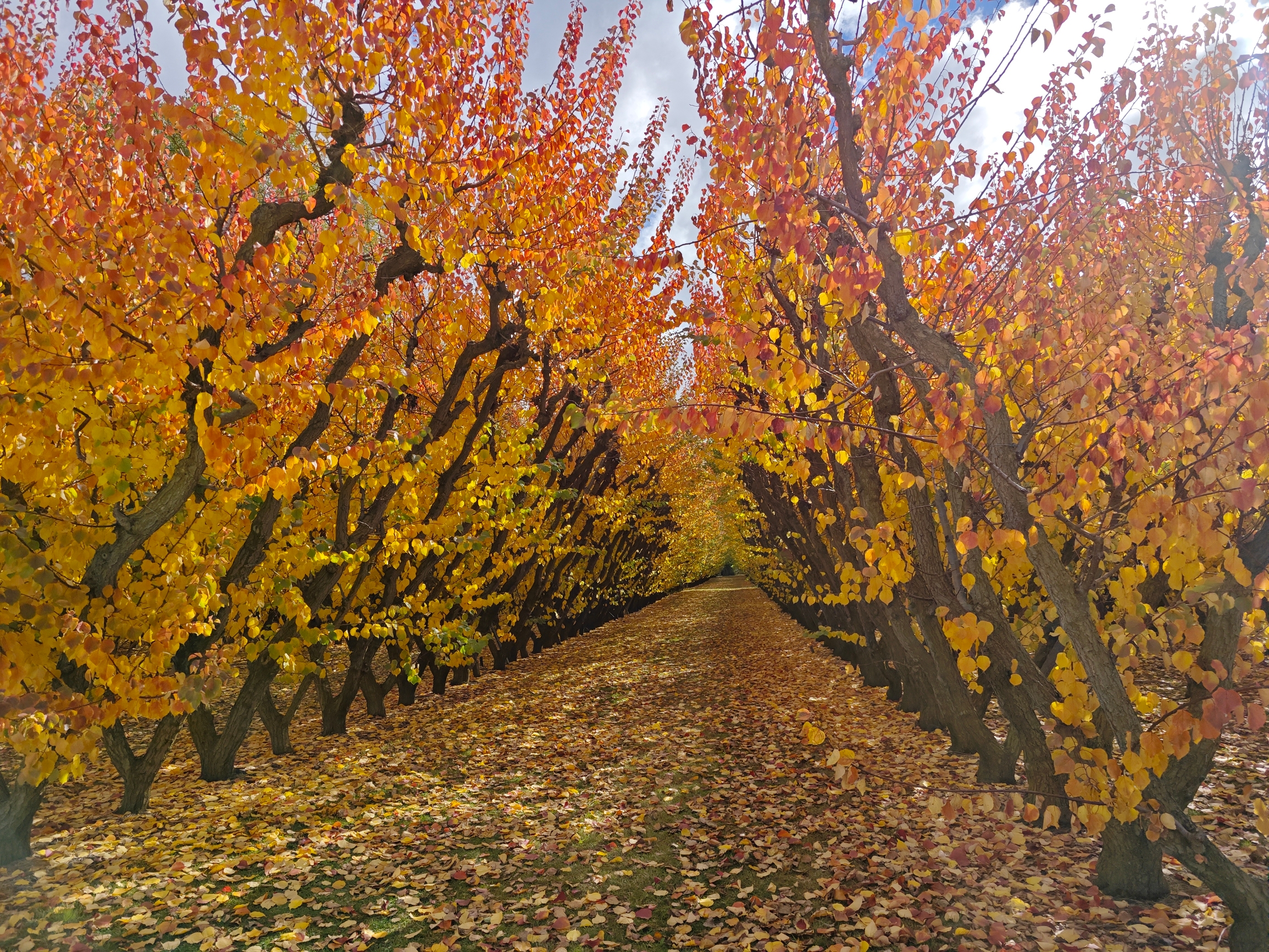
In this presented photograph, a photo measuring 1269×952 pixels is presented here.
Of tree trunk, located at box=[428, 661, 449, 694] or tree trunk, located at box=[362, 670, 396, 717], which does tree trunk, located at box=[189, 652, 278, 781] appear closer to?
tree trunk, located at box=[362, 670, 396, 717]

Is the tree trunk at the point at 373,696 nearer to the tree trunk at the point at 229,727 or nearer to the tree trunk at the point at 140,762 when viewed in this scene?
the tree trunk at the point at 229,727

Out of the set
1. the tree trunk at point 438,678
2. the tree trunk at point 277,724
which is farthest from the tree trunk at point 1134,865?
the tree trunk at point 438,678

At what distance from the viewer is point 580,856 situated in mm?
6156

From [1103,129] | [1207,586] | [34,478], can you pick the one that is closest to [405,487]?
[34,478]

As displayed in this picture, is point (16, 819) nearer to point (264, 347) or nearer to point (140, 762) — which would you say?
point (140, 762)

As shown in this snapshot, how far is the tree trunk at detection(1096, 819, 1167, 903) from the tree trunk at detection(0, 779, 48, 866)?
846cm

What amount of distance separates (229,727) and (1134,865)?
925cm

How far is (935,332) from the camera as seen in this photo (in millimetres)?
3559

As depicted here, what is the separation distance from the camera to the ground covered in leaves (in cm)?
470

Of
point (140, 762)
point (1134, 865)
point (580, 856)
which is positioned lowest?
point (580, 856)

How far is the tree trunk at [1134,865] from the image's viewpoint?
4648mm

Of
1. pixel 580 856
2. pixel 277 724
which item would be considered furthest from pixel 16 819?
pixel 580 856

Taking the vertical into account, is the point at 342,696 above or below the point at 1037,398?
below

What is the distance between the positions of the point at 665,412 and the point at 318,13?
497cm
